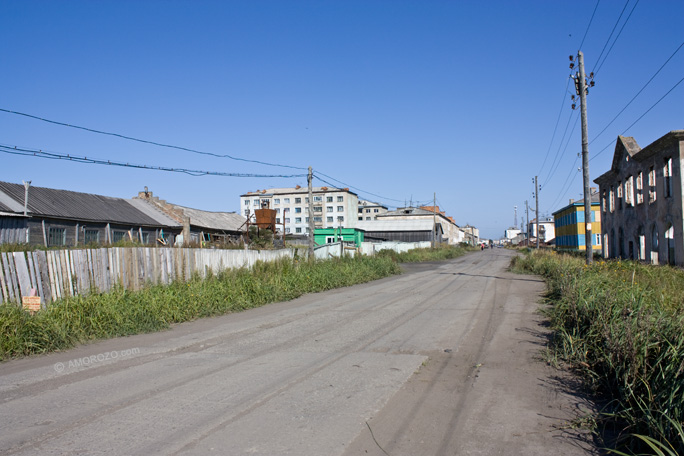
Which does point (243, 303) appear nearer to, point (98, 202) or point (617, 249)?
point (98, 202)

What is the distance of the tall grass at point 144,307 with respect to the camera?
846cm

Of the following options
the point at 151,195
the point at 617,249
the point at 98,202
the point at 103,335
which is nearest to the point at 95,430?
the point at 103,335

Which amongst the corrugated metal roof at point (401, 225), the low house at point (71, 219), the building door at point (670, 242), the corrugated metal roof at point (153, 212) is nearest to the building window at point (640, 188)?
the building door at point (670, 242)

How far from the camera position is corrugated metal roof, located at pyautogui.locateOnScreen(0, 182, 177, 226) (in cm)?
2434

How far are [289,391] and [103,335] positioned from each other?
551 cm

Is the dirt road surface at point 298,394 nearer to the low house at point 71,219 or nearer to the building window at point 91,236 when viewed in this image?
the low house at point 71,219

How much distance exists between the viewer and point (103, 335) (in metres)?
9.46

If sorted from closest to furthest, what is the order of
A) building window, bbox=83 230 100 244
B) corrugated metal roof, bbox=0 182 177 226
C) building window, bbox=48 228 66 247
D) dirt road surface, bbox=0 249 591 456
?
dirt road surface, bbox=0 249 591 456, corrugated metal roof, bbox=0 182 177 226, building window, bbox=48 228 66 247, building window, bbox=83 230 100 244

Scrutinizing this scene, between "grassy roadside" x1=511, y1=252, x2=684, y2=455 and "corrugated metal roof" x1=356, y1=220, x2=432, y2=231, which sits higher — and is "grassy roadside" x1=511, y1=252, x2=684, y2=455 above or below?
below

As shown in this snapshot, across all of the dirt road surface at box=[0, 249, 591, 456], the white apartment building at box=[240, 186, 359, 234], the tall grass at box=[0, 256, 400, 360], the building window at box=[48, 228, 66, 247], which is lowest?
the dirt road surface at box=[0, 249, 591, 456]

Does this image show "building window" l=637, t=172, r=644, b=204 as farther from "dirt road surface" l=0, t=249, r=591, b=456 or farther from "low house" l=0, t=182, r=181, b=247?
"low house" l=0, t=182, r=181, b=247

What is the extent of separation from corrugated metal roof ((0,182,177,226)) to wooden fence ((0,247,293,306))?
12978mm

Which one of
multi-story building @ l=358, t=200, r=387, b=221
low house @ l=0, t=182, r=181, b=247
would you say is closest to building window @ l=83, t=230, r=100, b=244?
low house @ l=0, t=182, r=181, b=247

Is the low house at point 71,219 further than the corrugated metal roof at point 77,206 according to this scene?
No
